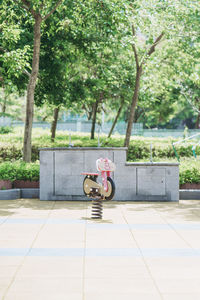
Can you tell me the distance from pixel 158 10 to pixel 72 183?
985cm

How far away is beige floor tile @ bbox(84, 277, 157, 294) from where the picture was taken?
541 centimetres

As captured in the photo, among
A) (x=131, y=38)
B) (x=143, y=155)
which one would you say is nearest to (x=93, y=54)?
(x=131, y=38)

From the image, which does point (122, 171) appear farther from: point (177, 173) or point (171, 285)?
point (171, 285)

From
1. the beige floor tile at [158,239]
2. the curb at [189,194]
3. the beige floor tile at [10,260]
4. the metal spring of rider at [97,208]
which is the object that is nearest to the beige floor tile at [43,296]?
the beige floor tile at [10,260]

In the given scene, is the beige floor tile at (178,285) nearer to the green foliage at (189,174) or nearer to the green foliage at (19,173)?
the green foliage at (189,174)

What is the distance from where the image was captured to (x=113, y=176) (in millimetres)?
13656

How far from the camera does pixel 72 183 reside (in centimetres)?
1371

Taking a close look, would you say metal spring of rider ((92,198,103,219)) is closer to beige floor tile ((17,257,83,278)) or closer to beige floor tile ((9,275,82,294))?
beige floor tile ((17,257,83,278))

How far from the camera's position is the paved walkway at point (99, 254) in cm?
542

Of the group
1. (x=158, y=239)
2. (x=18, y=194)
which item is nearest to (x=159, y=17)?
(x=18, y=194)

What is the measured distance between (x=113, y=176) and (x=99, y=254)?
657cm

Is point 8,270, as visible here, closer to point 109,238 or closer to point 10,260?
point 10,260

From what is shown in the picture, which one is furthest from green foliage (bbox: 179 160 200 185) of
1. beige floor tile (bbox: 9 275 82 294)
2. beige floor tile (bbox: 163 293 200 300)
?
beige floor tile (bbox: 163 293 200 300)

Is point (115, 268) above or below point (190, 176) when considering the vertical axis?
below
